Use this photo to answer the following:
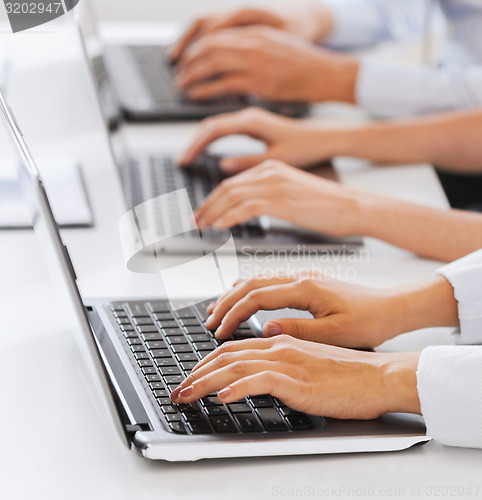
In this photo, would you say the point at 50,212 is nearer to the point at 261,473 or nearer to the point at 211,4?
the point at 261,473

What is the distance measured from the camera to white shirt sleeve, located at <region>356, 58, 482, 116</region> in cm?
138

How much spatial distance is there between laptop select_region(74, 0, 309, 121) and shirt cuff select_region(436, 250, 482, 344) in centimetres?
62

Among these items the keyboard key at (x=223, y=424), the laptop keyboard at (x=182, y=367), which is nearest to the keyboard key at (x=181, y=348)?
the laptop keyboard at (x=182, y=367)

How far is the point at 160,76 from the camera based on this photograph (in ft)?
4.90

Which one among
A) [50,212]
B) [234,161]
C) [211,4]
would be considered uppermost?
[50,212]

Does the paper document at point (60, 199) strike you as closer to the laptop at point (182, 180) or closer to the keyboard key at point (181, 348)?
the laptop at point (182, 180)

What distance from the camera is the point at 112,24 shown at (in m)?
1.76

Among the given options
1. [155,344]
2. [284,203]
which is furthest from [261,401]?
[284,203]

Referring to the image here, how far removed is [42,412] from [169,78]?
0.88m

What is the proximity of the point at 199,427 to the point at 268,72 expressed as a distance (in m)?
0.89

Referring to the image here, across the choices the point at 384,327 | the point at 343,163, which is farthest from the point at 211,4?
the point at 384,327

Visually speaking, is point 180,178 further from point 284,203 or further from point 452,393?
point 452,393

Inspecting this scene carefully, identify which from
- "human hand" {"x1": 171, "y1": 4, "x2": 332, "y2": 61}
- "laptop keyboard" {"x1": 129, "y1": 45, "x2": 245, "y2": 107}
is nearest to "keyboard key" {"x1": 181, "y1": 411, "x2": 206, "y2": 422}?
"laptop keyboard" {"x1": 129, "y1": 45, "x2": 245, "y2": 107}

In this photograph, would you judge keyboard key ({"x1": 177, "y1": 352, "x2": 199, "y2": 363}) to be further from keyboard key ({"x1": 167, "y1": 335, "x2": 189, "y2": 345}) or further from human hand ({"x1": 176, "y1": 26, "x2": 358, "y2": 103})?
human hand ({"x1": 176, "y1": 26, "x2": 358, "y2": 103})
